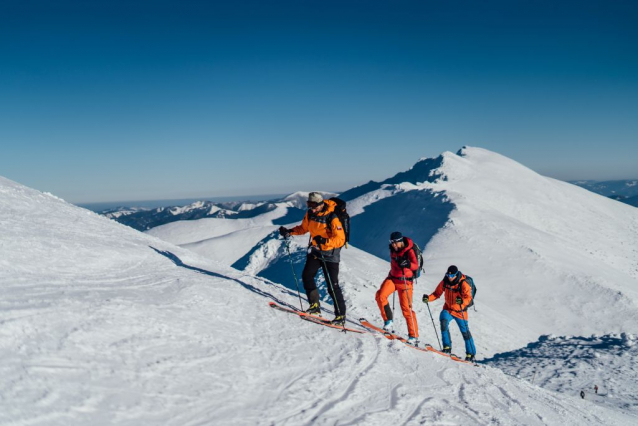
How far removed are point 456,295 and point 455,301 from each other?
0.17 m

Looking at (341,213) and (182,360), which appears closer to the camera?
(182,360)

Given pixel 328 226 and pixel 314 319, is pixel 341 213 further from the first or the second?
pixel 314 319

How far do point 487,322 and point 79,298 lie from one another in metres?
20.3

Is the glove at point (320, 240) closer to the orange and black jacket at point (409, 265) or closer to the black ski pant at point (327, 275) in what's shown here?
the black ski pant at point (327, 275)

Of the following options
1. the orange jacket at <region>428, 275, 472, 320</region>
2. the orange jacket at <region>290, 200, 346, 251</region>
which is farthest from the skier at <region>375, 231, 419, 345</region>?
the orange jacket at <region>290, 200, 346, 251</region>

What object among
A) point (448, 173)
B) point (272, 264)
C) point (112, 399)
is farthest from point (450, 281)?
point (448, 173)

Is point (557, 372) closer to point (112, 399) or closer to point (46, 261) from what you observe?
point (112, 399)

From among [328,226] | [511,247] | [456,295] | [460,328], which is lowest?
[511,247]

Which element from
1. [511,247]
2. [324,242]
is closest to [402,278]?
[324,242]

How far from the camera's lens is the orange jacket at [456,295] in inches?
396

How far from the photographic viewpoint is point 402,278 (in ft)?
30.9

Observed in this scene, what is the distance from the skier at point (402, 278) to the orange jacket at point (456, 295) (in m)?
0.97

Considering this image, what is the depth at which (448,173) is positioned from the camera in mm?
61469

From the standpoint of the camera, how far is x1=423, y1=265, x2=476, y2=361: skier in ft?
33.1
